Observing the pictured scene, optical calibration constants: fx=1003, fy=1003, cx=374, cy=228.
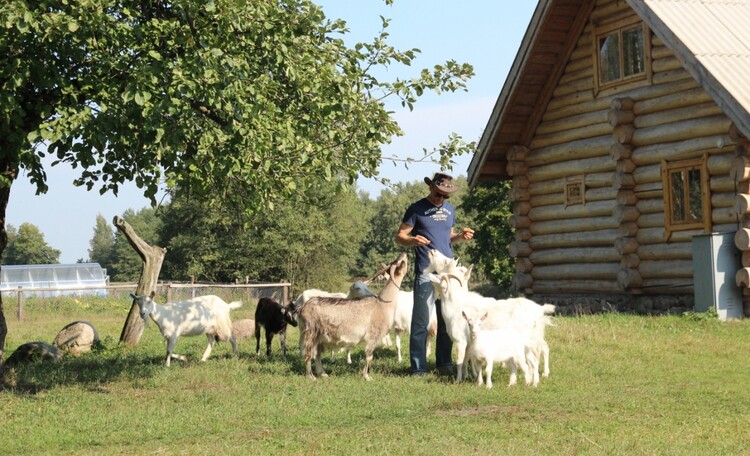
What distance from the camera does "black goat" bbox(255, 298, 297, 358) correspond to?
1524cm

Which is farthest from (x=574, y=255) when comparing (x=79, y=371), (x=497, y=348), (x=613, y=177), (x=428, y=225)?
(x=79, y=371)

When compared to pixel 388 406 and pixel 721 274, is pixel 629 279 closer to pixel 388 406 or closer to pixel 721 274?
pixel 721 274

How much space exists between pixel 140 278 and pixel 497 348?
10.8m

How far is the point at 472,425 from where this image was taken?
9352mm

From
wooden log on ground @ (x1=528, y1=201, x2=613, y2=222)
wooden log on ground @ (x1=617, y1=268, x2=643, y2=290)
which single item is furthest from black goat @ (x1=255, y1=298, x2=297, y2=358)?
wooden log on ground @ (x1=528, y1=201, x2=613, y2=222)

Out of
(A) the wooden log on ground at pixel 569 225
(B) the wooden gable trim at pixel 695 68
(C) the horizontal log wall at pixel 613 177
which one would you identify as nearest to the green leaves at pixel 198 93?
(B) the wooden gable trim at pixel 695 68

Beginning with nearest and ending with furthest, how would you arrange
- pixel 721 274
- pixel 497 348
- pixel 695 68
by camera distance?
pixel 497 348, pixel 695 68, pixel 721 274

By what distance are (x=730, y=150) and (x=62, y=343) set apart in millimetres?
13150

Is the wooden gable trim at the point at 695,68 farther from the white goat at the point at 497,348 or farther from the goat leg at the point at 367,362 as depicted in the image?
the goat leg at the point at 367,362

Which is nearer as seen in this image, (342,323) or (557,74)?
(342,323)

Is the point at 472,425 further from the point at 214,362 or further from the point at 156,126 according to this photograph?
the point at 214,362

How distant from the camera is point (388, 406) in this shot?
10508 mm

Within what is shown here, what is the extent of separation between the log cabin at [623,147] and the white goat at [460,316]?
6.58 metres

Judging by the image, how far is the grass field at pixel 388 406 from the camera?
8734 mm
